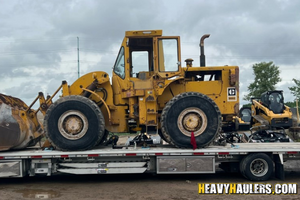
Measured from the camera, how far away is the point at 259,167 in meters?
8.28

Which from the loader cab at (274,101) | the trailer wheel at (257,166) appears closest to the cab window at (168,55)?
the trailer wheel at (257,166)

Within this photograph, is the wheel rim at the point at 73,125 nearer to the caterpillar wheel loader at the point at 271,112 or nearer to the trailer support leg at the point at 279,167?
the trailer support leg at the point at 279,167

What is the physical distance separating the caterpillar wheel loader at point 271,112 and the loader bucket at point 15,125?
34.1 feet

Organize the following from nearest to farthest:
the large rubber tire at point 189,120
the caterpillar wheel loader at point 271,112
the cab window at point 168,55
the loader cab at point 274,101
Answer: the large rubber tire at point 189,120, the cab window at point 168,55, the caterpillar wheel loader at point 271,112, the loader cab at point 274,101

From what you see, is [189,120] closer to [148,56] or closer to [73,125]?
[148,56]

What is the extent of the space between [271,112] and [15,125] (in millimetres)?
11245

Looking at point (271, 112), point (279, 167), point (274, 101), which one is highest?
point (274, 101)

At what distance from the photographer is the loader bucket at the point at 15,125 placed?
841 cm

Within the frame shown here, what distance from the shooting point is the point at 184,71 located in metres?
8.62

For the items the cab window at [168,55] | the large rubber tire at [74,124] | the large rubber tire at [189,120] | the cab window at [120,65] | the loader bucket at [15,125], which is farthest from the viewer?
the cab window at [120,65]

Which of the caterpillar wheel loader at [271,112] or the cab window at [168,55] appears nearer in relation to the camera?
the cab window at [168,55]

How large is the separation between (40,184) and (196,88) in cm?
493

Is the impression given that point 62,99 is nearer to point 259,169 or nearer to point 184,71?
point 184,71

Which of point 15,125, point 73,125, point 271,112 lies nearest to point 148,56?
point 73,125
